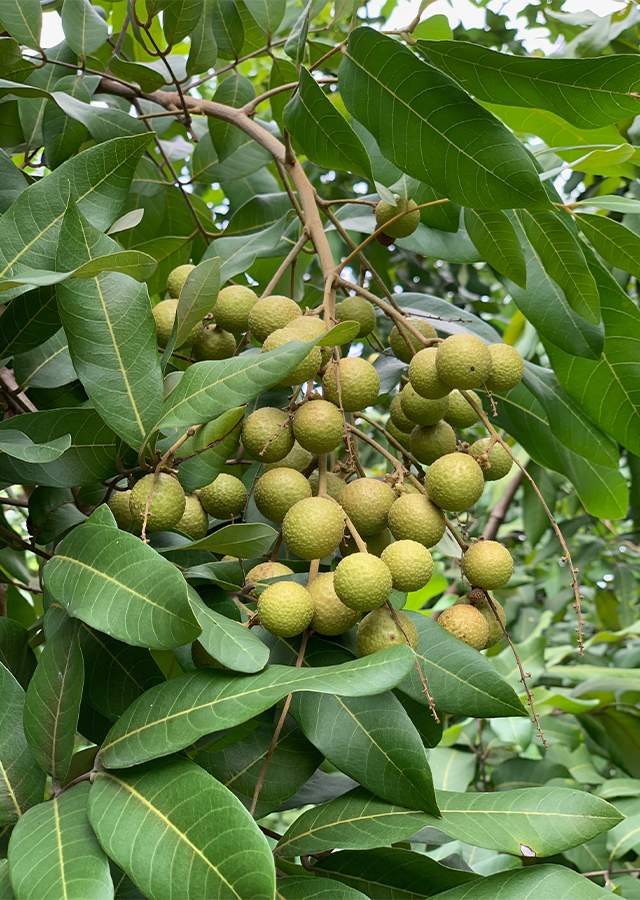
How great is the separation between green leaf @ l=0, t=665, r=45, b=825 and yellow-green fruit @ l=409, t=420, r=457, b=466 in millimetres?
433

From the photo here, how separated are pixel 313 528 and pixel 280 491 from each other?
0.07 m

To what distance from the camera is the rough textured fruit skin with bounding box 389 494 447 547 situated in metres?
0.69

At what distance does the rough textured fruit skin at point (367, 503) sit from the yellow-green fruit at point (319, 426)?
5cm

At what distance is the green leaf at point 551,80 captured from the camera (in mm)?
712

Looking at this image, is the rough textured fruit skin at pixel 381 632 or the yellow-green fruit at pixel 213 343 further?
the yellow-green fruit at pixel 213 343

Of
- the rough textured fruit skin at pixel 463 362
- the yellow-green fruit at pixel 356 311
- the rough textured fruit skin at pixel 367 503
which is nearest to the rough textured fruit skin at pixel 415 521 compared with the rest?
the rough textured fruit skin at pixel 367 503

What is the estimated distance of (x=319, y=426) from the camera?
675 mm

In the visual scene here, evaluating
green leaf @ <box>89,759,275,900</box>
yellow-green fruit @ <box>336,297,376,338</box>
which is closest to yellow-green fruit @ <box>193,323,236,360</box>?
yellow-green fruit @ <box>336,297,376,338</box>

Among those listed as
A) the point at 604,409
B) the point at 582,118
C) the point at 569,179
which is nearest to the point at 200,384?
the point at 582,118

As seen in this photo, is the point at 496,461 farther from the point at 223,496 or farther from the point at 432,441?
the point at 223,496

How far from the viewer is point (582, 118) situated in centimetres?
75

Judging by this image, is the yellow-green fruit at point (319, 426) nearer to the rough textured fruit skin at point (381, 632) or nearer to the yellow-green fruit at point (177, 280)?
the rough textured fruit skin at point (381, 632)

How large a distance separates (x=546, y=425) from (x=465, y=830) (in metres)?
0.59

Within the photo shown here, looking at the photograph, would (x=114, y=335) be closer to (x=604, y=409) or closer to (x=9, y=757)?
(x=9, y=757)
